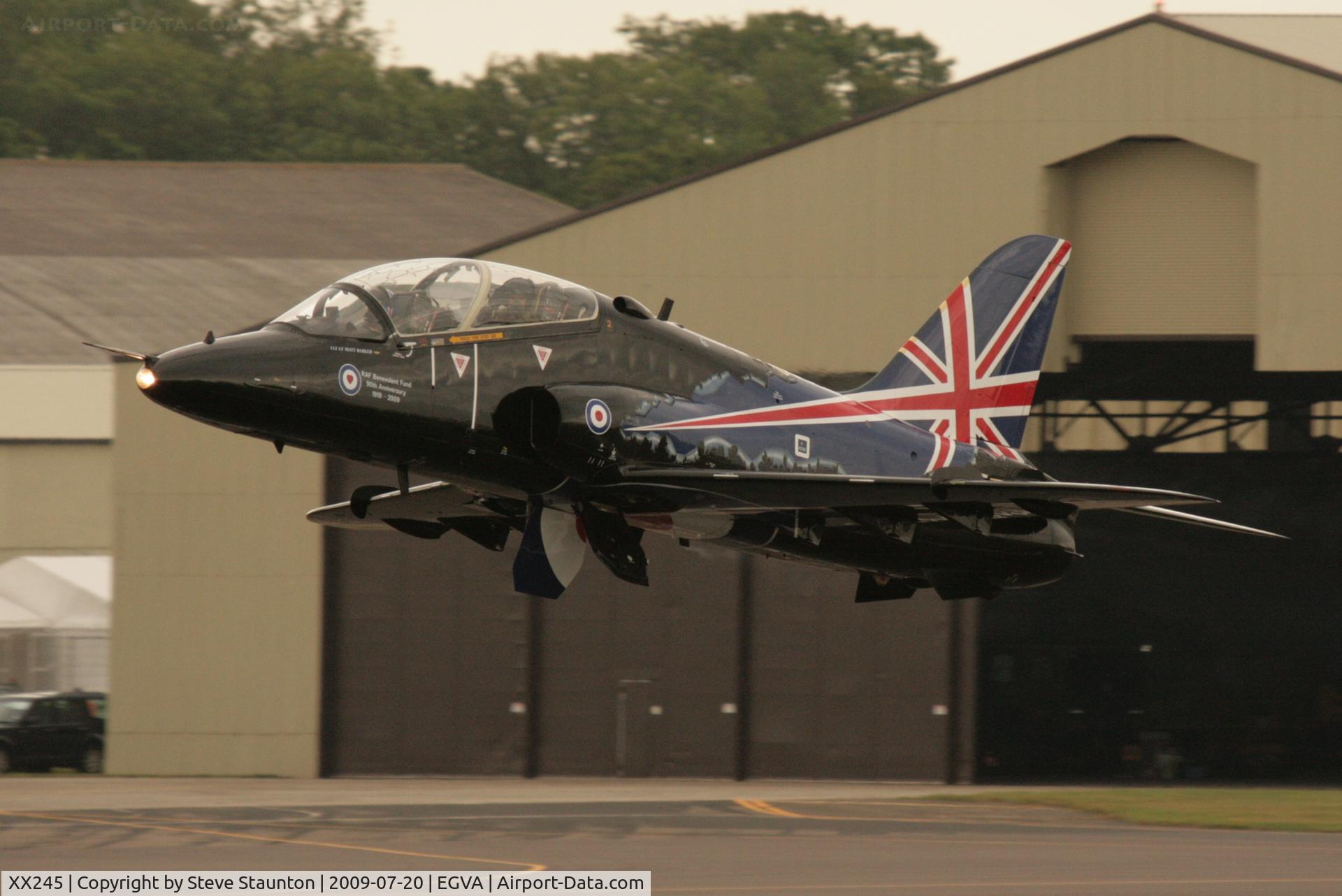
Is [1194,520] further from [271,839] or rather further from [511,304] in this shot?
[271,839]

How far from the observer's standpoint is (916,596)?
32.2 metres

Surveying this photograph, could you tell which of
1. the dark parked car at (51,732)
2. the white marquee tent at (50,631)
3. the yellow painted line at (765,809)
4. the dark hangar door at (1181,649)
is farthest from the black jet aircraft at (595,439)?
the white marquee tent at (50,631)

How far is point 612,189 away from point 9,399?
39.2 metres

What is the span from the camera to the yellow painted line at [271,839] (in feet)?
66.1

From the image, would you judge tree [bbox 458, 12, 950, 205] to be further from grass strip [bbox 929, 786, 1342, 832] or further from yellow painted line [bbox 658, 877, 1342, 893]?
yellow painted line [bbox 658, 877, 1342, 893]

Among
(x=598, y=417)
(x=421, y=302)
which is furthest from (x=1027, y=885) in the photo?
(x=421, y=302)

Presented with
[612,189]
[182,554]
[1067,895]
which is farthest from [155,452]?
[612,189]

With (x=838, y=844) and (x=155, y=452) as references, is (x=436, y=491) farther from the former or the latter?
(x=155, y=452)

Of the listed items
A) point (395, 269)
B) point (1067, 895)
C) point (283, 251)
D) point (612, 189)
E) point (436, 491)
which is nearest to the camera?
point (395, 269)

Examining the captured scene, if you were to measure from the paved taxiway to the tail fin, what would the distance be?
5.27 metres

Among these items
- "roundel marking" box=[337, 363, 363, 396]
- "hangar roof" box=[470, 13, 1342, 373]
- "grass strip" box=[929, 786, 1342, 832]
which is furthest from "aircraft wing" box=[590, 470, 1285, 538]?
"hangar roof" box=[470, 13, 1342, 373]

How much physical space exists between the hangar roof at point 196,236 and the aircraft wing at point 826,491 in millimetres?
34595

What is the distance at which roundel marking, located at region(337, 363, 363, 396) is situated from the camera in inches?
616

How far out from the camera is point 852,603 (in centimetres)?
3231
